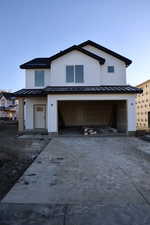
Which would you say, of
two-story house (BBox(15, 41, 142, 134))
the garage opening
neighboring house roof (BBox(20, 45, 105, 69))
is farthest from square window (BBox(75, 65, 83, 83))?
the garage opening

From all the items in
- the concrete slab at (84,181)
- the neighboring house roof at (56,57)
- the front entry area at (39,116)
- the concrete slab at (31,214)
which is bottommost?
the concrete slab at (84,181)

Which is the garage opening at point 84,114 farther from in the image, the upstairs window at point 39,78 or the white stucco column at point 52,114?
the white stucco column at point 52,114

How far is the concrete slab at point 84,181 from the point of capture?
3.28 m

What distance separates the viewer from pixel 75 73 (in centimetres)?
1348

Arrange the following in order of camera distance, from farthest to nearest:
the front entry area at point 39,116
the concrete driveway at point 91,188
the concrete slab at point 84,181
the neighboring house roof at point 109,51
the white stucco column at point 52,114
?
the front entry area at point 39,116, the neighboring house roof at point 109,51, the white stucco column at point 52,114, the concrete slab at point 84,181, the concrete driveway at point 91,188

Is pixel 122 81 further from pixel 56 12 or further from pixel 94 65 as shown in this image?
pixel 56 12

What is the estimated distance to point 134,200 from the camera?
321cm

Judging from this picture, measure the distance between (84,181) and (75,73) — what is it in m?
10.7

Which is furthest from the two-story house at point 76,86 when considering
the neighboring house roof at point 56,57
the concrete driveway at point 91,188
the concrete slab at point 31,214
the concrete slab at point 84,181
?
the concrete slab at point 31,214

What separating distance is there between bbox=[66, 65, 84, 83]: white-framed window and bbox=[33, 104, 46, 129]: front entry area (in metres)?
3.60

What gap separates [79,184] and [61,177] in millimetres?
679

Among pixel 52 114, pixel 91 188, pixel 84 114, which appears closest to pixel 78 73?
pixel 52 114

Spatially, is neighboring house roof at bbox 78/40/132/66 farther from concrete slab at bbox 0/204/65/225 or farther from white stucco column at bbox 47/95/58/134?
concrete slab at bbox 0/204/65/225

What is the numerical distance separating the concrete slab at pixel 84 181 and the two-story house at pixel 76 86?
6.37 meters
